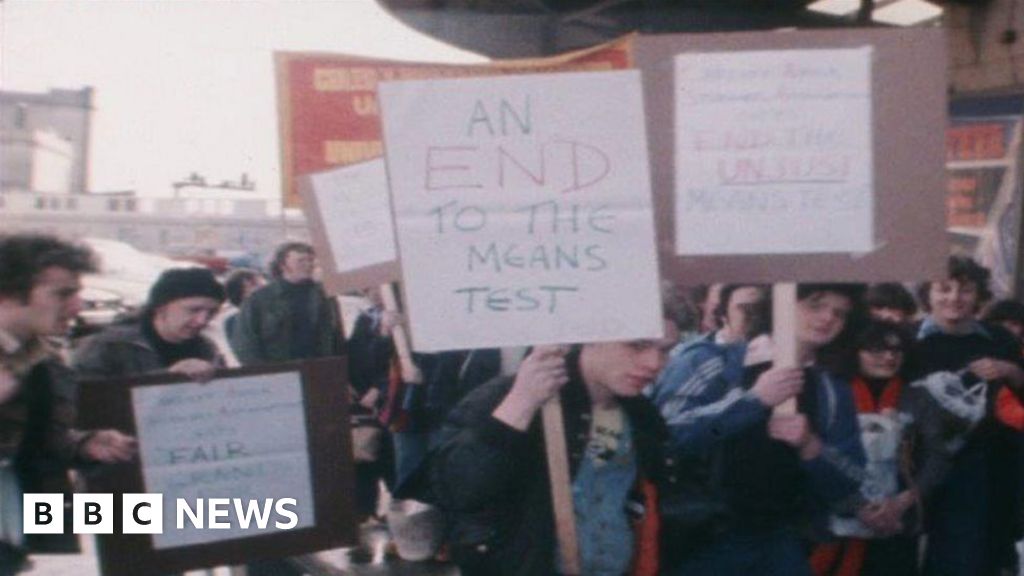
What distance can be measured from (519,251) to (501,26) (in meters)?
8.48

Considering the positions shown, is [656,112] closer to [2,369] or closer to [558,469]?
[558,469]

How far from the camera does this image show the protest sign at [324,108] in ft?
15.3

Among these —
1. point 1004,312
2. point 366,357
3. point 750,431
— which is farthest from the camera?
point 366,357

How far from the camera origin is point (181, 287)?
3891 mm

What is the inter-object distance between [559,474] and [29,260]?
1367mm

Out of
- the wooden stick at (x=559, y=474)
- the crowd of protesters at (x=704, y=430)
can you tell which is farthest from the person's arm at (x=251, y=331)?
the wooden stick at (x=559, y=474)

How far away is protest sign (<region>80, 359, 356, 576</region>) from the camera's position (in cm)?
343

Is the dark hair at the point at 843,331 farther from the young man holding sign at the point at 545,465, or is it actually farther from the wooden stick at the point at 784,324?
the young man holding sign at the point at 545,465

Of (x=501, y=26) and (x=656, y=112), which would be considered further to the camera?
(x=501, y=26)

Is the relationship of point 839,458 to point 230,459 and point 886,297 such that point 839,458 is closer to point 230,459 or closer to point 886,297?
point 886,297

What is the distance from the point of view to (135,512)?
3.50 metres

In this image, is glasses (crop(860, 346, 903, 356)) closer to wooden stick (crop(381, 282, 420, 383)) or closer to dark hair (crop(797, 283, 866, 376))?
dark hair (crop(797, 283, 866, 376))

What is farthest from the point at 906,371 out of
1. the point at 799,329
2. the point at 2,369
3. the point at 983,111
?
the point at 983,111

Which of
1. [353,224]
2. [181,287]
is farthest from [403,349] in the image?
[181,287]
